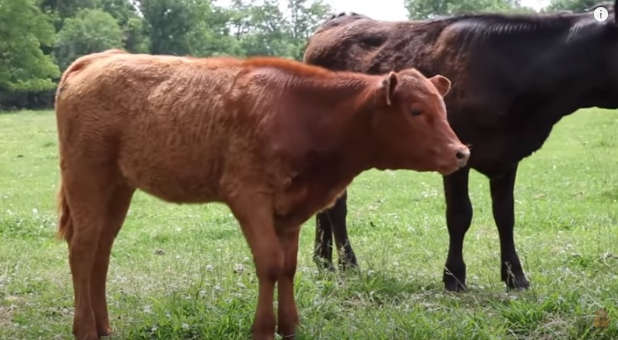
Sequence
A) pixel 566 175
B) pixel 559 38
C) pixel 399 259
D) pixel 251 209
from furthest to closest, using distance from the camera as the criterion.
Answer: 1. pixel 566 175
2. pixel 399 259
3. pixel 559 38
4. pixel 251 209

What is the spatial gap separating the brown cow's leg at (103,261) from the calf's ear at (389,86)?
1.87 meters

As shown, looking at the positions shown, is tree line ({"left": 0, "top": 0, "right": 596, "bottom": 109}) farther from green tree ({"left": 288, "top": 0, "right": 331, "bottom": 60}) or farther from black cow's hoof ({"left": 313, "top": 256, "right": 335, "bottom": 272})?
black cow's hoof ({"left": 313, "top": 256, "right": 335, "bottom": 272})

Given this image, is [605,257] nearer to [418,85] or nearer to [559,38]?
[559,38]

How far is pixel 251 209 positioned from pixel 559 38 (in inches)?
126

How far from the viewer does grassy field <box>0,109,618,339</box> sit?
540cm

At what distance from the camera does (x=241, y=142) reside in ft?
16.1

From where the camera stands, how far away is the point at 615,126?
21.0 meters

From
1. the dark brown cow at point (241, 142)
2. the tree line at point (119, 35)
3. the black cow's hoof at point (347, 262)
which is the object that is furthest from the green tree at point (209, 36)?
the dark brown cow at point (241, 142)

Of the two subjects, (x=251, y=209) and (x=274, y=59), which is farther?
(x=274, y=59)

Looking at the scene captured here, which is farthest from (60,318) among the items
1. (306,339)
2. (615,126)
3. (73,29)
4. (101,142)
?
(73,29)

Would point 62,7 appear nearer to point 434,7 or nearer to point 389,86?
point 434,7

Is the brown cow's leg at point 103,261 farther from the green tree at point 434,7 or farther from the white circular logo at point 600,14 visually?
the green tree at point 434,7

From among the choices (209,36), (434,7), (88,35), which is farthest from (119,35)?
(434,7)

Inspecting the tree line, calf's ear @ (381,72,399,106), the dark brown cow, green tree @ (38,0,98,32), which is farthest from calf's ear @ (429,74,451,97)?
green tree @ (38,0,98,32)
